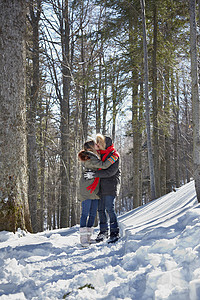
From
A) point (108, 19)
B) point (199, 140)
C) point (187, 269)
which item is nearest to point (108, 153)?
point (199, 140)

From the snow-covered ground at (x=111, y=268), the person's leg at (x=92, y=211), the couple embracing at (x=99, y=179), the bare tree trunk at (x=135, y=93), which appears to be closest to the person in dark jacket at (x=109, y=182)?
the couple embracing at (x=99, y=179)

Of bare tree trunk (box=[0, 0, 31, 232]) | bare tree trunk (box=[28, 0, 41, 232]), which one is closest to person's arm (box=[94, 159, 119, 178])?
bare tree trunk (box=[0, 0, 31, 232])

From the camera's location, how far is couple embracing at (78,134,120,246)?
425 cm

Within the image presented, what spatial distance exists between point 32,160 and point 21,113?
4.17 metres

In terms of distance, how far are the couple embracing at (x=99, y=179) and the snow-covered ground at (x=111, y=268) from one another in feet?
1.43

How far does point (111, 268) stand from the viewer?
2.76 m

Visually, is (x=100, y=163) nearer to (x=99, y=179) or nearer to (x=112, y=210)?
(x=99, y=179)

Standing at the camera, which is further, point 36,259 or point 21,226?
point 21,226

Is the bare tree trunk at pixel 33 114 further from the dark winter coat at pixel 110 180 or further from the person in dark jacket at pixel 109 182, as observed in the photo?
the dark winter coat at pixel 110 180

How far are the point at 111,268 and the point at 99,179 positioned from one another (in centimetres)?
190

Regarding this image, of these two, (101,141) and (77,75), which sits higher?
(77,75)

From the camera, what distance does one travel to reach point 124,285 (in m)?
2.26

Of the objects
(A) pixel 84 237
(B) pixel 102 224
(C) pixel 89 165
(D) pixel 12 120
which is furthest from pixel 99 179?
(D) pixel 12 120

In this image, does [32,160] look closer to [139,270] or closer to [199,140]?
[199,140]
